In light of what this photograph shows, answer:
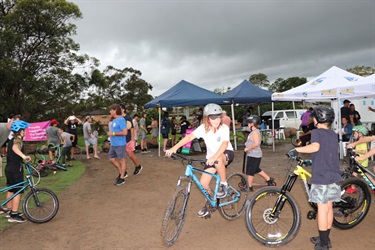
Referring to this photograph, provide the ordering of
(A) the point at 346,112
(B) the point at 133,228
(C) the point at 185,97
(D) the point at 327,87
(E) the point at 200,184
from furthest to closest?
(C) the point at 185,97
(A) the point at 346,112
(D) the point at 327,87
(B) the point at 133,228
(E) the point at 200,184

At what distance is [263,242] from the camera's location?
391 cm

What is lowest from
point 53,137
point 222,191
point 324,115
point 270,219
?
point 270,219

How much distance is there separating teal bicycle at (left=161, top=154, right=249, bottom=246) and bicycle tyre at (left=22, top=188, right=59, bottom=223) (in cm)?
242

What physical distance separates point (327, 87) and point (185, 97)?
5800 mm

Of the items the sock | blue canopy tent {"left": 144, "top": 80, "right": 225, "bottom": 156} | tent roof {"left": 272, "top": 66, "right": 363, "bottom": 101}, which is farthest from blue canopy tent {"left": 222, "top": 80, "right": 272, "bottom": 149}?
the sock

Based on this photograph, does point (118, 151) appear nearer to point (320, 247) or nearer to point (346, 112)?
point (320, 247)

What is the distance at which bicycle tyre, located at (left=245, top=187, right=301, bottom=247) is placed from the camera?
12.7 feet

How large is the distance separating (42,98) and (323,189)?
20.6m

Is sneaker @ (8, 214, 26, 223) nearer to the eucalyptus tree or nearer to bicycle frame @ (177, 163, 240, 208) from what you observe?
bicycle frame @ (177, 163, 240, 208)

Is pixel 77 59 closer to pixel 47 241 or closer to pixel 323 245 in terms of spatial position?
pixel 47 241

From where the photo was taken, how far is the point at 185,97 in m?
13.6

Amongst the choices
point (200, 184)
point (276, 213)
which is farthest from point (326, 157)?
point (200, 184)

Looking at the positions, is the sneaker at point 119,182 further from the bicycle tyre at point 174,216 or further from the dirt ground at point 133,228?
the bicycle tyre at point 174,216

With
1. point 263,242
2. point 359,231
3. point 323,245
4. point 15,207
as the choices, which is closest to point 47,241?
point 15,207
